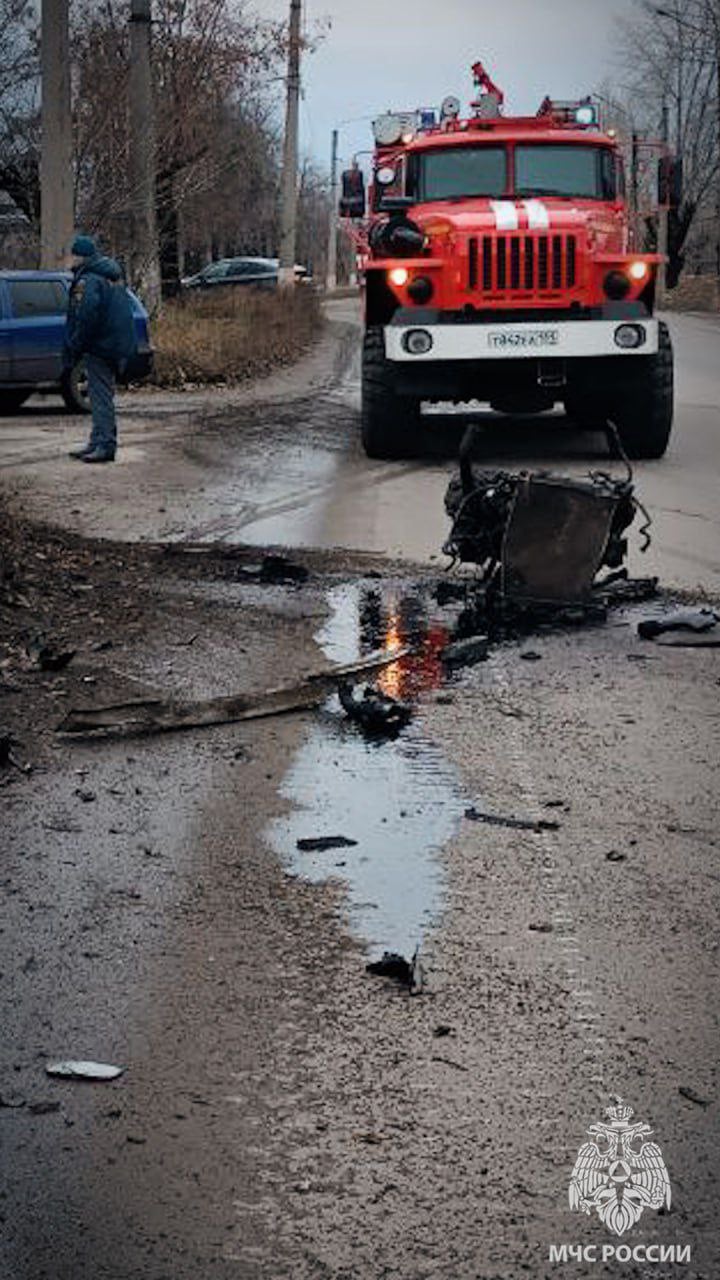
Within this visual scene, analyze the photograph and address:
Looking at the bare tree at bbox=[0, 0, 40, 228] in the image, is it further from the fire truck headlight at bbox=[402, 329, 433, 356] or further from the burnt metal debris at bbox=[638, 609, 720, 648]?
the burnt metal debris at bbox=[638, 609, 720, 648]

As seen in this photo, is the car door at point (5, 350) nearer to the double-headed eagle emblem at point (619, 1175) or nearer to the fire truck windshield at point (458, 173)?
the fire truck windshield at point (458, 173)

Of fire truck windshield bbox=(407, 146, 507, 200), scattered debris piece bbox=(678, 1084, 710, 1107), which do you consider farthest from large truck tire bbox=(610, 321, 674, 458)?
scattered debris piece bbox=(678, 1084, 710, 1107)

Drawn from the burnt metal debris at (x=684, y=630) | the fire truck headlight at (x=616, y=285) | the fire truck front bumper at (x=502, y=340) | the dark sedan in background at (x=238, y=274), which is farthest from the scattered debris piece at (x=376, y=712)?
the dark sedan in background at (x=238, y=274)

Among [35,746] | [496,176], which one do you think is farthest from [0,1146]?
[496,176]

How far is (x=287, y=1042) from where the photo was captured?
4.16 meters

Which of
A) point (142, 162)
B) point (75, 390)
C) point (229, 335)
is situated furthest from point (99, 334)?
point (142, 162)

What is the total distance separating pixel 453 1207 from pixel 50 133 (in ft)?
74.1

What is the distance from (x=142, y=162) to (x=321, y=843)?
957 inches

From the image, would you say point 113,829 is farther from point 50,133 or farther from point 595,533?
point 50,133

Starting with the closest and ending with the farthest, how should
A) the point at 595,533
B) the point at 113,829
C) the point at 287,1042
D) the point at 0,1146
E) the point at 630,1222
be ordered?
the point at 630,1222 → the point at 0,1146 → the point at 287,1042 → the point at 113,829 → the point at 595,533

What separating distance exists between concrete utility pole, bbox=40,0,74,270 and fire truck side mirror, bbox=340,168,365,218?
25.3 ft

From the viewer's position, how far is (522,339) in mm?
15430

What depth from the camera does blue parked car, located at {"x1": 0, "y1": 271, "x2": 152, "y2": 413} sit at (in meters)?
20.6

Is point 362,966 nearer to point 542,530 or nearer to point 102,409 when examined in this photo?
point 542,530
